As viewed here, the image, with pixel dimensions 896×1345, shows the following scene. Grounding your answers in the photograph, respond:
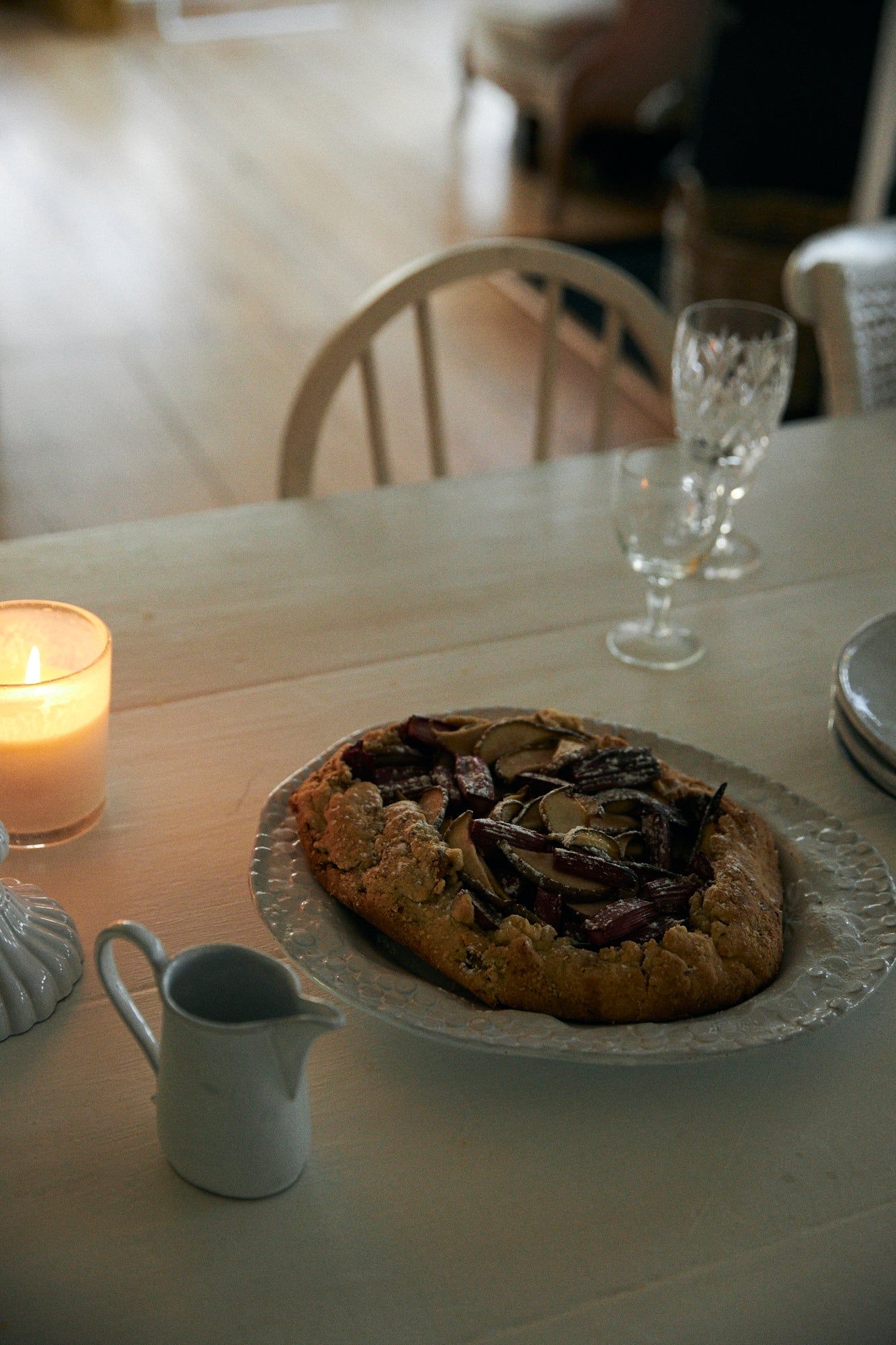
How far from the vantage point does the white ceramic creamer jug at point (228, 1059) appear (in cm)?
52

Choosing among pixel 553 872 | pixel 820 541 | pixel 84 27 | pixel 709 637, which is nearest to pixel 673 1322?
pixel 553 872

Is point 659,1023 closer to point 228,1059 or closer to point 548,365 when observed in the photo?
point 228,1059

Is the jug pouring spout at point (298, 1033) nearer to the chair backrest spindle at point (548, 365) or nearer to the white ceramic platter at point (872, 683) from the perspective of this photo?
the white ceramic platter at point (872, 683)

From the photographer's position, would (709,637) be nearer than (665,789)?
No

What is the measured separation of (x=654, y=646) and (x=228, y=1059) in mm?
531

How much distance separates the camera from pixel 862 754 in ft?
2.70

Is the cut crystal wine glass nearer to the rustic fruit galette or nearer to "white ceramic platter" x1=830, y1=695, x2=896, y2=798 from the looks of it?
"white ceramic platter" x1=830, y1=695, x2=896, y2=798

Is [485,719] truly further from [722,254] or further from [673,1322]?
[722,254]

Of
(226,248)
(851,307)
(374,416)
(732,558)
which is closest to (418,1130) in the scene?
(732,558)

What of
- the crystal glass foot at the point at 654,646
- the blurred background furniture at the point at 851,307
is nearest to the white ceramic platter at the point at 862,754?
the crystal glass foot at the point at 654,646

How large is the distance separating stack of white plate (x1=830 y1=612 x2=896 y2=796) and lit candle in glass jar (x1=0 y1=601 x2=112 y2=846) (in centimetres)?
45

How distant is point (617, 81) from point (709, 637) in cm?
340

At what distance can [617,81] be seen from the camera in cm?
392

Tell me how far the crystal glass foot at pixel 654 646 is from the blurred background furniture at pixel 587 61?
3.11m
